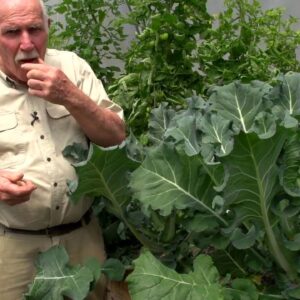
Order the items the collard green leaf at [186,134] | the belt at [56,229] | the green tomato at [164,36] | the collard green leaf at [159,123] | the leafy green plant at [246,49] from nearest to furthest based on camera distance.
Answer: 1. the collard green leaf at [186,134]
2. the belt at [56,229]
3. the collard green leaf at [159,123]
4. the green tomato at [164,36]
5. the leafy green plant at [246,49]

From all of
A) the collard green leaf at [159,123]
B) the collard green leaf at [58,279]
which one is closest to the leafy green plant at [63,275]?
the collard green leaf at [58,279]

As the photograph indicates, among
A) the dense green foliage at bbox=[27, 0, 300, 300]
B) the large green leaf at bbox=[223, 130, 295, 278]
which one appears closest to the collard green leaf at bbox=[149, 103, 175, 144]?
the dense green foliage at bbox=[27, 0, 300, 300]

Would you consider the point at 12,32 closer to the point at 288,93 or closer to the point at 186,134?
the point at 186,134

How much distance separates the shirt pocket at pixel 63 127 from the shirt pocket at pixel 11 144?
15 centimetres

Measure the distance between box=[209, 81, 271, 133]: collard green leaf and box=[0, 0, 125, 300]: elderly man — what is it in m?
0.47

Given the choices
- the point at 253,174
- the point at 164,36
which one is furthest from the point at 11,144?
the point at 164,36

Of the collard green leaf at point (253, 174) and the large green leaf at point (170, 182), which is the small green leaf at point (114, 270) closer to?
the large green leaf at point (170, 182)

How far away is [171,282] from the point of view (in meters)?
1.87

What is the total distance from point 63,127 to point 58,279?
1.97ft

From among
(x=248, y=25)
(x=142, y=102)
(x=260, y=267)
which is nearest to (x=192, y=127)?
(x=260, y=267)

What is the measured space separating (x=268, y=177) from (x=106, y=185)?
0.63 metres

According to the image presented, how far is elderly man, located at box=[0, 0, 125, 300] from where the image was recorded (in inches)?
87.6

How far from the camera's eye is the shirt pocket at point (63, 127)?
2.44 metres

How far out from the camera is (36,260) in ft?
7.91
